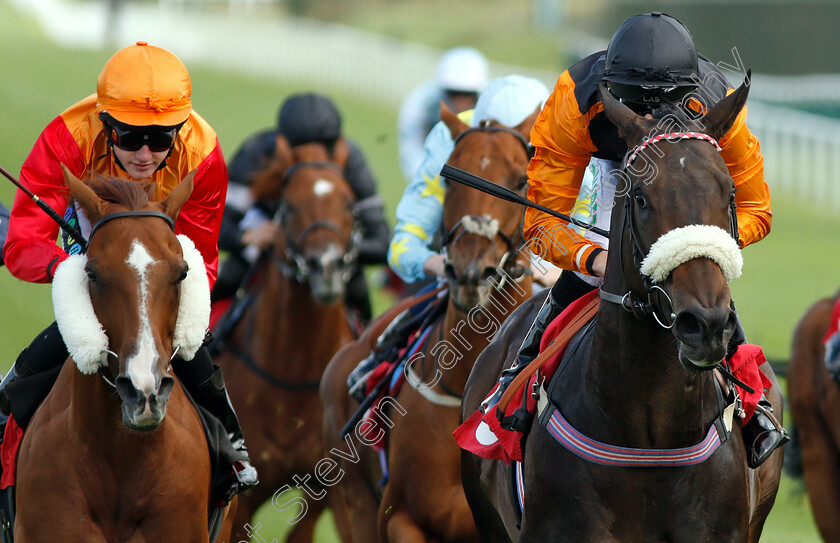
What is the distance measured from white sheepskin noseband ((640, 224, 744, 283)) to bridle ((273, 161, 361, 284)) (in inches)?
166

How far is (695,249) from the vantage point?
349 cm

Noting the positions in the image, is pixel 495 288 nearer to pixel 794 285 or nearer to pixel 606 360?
pixel 606 360

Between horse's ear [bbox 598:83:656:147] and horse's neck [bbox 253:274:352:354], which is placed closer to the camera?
horse's ear [bbox 598:83:656:147]

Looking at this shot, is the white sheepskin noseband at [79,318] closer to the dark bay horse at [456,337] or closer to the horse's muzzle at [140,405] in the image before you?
the horse's muzzle at [140,405]

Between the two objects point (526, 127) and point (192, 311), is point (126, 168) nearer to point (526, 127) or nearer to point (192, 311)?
point (192, 311)

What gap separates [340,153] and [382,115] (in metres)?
20.1

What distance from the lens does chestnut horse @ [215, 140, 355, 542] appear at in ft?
24.3

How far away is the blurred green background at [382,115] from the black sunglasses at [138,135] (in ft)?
9.71

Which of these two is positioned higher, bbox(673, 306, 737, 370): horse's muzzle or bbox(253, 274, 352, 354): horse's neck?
bbox(673, 306, 737, 370): horse's muzzle

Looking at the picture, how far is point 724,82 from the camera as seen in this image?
4590 mm

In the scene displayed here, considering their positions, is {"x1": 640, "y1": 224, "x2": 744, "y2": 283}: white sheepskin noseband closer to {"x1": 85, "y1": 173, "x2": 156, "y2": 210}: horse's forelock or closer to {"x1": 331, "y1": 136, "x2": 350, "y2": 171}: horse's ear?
{"x1": 85, "y1": 173, "x2": 156, "y2": 210}: horse's forelock

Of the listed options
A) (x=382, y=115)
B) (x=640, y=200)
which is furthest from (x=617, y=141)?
(x=382, y=115)

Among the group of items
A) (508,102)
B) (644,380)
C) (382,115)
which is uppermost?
(644,380)

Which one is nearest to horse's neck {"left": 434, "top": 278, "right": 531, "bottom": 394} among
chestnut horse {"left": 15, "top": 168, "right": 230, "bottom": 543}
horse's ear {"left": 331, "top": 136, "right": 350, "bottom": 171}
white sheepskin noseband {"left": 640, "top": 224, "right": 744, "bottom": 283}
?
chestnut horse {"left": 15, "top": 168, "right": 230, "bottom": 543}
